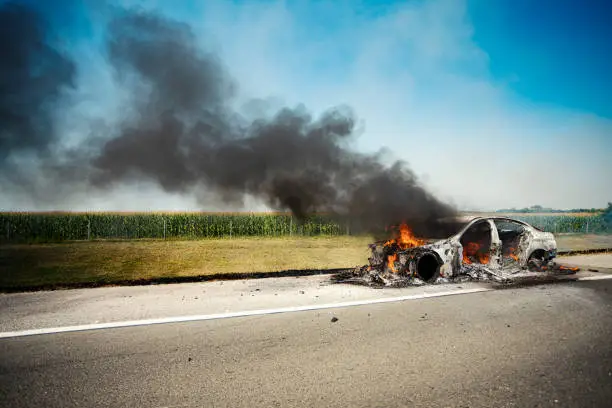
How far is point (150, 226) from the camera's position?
24.5 meters

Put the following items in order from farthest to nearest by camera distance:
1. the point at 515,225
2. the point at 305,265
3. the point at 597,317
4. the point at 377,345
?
the point at 305,265 < the point at 515,225 < the point at 597,317 < the point at 377,345

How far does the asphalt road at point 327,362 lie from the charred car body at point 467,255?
2.28m

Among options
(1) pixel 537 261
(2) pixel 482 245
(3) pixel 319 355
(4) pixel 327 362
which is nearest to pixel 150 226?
(2) pixel 482 245

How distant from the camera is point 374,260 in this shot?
26.0 ft

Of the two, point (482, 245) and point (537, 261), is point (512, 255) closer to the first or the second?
point (537, 261)

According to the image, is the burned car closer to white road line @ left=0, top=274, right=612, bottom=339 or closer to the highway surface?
white road line @ left=0, top=274, right=612, bottom=339

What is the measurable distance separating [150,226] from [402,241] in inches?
836

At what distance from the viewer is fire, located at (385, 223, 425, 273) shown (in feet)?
24.6

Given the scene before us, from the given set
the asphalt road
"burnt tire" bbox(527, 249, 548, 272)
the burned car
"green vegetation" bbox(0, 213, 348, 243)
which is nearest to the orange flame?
the burned car

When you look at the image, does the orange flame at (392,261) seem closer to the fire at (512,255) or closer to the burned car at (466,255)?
the burned car at (466,255)

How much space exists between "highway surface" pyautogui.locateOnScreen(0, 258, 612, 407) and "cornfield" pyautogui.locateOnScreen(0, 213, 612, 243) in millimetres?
19236

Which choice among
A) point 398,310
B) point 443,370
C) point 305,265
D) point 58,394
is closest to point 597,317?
point 398,310

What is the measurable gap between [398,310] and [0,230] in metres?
26.9

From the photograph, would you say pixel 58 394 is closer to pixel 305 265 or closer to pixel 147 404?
pixel 147 404
